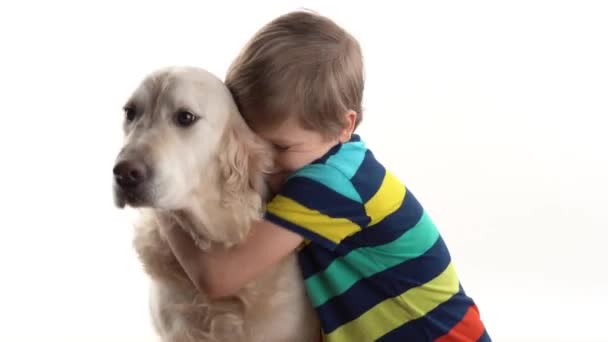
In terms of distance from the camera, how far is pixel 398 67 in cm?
231

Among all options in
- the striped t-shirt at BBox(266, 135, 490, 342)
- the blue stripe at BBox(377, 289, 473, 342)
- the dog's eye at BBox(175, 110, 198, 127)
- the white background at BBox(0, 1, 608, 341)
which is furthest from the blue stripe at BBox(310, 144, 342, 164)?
the white background at BBox(0, 1, 608, 341)

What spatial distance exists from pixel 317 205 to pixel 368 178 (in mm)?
110

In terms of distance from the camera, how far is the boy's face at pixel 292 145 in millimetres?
1516

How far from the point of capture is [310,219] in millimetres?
1479

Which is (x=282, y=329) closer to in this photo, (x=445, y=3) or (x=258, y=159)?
(x=258, y=159)

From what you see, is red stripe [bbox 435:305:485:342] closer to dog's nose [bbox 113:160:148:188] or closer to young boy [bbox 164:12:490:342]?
young boy [bbox 164:12:490:342]

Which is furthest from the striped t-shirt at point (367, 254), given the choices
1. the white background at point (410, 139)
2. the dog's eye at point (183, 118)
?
the white background at point (410, 139)

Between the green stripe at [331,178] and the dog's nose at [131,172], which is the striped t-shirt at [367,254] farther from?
the dog's nose at [131,172]

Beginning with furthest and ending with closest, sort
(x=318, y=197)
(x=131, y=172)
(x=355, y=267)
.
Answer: (x=355, y=267) < (x=318, y=197) < (x=131, y=172)

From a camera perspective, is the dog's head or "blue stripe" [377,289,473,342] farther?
"blue stripe" [377,289,473,342]

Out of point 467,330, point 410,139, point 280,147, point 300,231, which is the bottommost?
point 467,330

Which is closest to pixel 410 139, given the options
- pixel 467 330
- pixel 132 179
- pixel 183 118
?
pixel 467 330

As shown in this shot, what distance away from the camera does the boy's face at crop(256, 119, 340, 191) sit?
1516 millimetres

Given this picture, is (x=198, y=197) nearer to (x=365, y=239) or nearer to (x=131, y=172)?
(x=131, y=172)
